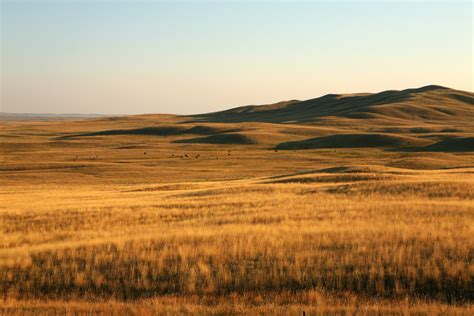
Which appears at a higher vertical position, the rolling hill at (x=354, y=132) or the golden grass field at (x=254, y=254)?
the rolling hill at (x=354, y=132)

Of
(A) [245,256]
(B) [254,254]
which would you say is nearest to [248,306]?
(A) [245,256]

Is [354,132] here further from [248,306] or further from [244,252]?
[248,306]

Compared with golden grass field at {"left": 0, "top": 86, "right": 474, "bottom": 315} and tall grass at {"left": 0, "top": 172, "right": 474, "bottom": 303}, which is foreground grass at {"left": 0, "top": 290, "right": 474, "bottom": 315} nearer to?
golden grass field at {"left": 0, "top": 86, "right": 474, "bottom": 315}

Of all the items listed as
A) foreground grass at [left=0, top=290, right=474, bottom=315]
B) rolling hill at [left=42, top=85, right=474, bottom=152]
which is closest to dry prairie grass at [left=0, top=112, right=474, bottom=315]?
foreground grass at [left=0, top=290, right=474, bottom=315]

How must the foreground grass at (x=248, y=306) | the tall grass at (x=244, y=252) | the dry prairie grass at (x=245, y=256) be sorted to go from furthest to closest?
1. the tall grass at (x=244, y=252)
2. the dry prairie grass at (x=245, y=256)
3. the foreground grass at (x=248, y=306)

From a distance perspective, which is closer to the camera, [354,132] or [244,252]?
[244,252]

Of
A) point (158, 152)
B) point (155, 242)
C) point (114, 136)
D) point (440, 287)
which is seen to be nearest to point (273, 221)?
point (155, 242)

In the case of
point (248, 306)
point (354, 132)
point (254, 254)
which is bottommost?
point (248, 306)

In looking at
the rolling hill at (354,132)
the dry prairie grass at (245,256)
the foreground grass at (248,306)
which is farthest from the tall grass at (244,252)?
the rolling hill at (354,132)

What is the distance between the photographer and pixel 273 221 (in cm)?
1980

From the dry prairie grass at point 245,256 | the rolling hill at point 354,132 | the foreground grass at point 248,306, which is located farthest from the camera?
the rolling hill at point 354,132

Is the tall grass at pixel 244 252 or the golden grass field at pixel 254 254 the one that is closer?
the golden grass field at pixel 254 254

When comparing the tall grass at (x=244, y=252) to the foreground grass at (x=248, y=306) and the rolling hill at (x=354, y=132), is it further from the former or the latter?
the rolling hill at (x=354, y=132)

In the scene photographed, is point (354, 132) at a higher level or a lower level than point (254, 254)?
higher
